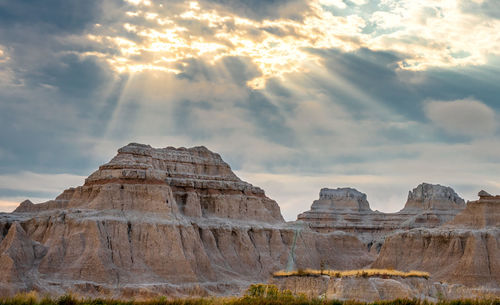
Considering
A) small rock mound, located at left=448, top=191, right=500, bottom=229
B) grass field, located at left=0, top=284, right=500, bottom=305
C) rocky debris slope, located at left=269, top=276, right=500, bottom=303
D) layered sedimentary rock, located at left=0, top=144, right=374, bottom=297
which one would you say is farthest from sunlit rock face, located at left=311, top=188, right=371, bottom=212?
grass field, located at left=0, top=284, right=500, bottom=305

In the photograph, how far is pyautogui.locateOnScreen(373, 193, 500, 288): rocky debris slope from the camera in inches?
3396

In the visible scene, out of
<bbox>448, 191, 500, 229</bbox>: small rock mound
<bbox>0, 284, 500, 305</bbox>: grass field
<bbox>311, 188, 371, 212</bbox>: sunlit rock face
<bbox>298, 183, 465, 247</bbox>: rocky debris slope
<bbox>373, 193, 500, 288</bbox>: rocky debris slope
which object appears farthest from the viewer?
<bbox>311, 188, 371, 212</bbox>: sunlit rock face

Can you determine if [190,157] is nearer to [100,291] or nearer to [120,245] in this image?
[120,245]

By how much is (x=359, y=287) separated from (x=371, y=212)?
121674 millimetres

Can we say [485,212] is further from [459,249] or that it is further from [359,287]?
[359,287]

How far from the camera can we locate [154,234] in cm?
8238

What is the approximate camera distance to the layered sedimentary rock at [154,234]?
74500 mm

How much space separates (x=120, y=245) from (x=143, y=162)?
652 inches

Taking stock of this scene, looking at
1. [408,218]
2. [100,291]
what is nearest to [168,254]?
[100,291]

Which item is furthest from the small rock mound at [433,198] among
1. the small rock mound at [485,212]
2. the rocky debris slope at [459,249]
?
the small rock mound at [485,212]

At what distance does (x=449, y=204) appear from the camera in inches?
6043

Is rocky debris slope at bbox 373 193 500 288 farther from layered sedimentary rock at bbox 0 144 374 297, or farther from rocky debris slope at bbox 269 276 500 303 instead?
rocky debris slope at bbox 269 276 500 303

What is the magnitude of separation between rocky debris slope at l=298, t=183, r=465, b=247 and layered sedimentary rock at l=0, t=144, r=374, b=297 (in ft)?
134

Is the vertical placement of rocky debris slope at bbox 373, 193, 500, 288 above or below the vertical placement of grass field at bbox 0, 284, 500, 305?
above
